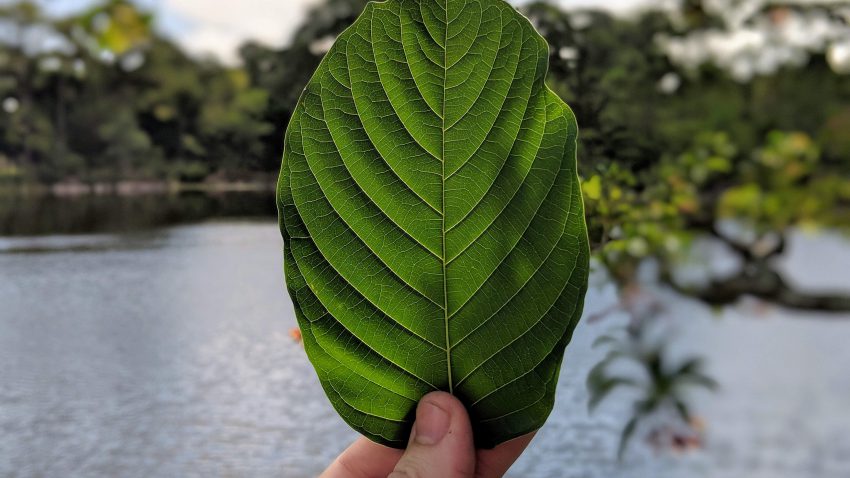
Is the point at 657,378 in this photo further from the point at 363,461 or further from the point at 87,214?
the point at 87,214

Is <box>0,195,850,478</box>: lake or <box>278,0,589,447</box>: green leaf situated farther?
<box>0,195,850,478</box>: lake

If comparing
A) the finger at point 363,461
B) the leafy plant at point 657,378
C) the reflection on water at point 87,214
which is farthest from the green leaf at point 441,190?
the reflection on water at point 87,214

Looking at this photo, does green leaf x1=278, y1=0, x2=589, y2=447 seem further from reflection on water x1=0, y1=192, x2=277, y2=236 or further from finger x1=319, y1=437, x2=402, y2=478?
reflection on water x1=0, y1=192, x2=277, y2=236

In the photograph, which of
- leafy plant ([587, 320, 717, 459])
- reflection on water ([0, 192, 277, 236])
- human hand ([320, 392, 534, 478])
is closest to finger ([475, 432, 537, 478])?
human hand ([320, 392, 534, 478])

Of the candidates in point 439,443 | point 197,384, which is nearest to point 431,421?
point 439,443

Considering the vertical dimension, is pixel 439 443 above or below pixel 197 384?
above

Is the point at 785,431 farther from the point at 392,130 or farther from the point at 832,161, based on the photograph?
the point at 392,130

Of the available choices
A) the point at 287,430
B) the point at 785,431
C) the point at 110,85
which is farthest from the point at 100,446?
the point at 785,431
